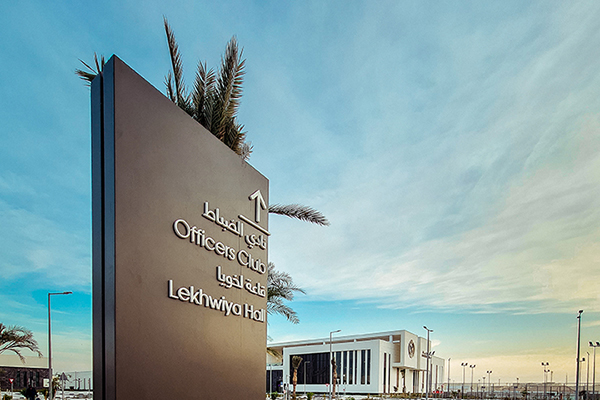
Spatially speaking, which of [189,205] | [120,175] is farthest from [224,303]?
[120,175]

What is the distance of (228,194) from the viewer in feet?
21.9

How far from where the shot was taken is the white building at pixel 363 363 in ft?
246

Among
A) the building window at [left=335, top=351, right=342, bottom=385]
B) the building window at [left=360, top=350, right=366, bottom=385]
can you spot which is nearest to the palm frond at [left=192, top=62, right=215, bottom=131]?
the building window at [left=360, top=350, right=366, bottom=385]

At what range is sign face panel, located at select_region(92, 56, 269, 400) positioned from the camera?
4.38m

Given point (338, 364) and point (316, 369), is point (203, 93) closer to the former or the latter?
point (338, 364)

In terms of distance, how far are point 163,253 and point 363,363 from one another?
76.8m

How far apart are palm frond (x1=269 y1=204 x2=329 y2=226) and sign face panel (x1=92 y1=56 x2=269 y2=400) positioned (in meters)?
4.33

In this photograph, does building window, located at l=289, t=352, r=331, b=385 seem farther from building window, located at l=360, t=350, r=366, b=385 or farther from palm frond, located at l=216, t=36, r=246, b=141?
palm frond, located at l=216, t=36, r=246, b=141

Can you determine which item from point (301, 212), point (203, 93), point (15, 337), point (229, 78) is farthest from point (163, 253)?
point (15, 337)

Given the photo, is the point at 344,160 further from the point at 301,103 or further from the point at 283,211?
the point at 283,211

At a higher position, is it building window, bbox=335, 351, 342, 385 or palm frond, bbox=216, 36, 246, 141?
palm frond, bbox=216, 36, 246, 141

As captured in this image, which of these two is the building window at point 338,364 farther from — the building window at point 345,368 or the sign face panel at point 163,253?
the sign face panel at point 163,253

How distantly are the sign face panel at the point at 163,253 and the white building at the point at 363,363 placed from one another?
235 feet

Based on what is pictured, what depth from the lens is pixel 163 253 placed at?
5.04 meters
